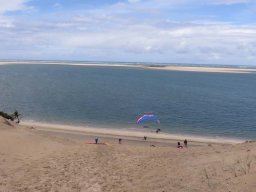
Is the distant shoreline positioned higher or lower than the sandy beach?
higher

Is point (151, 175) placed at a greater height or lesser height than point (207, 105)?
lesser

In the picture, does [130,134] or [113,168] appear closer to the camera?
[113,168]

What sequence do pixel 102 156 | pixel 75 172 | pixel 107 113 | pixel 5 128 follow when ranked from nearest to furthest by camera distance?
1. pixel 75 172
2. pixel 102 156
3. pixel 5 128
4. pixel 107 113

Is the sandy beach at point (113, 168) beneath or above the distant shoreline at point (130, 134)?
beneath

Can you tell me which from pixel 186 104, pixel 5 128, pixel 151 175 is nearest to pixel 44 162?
pixel 151 175

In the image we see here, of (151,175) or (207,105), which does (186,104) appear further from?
(151,175)

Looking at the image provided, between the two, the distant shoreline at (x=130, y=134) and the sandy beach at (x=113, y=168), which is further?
the distant shoreline at (x=130, y=134)

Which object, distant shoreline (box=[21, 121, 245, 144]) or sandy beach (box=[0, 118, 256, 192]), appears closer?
sandy beach (box=[0, 118, 256, 192])

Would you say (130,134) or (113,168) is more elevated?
(130,134)
